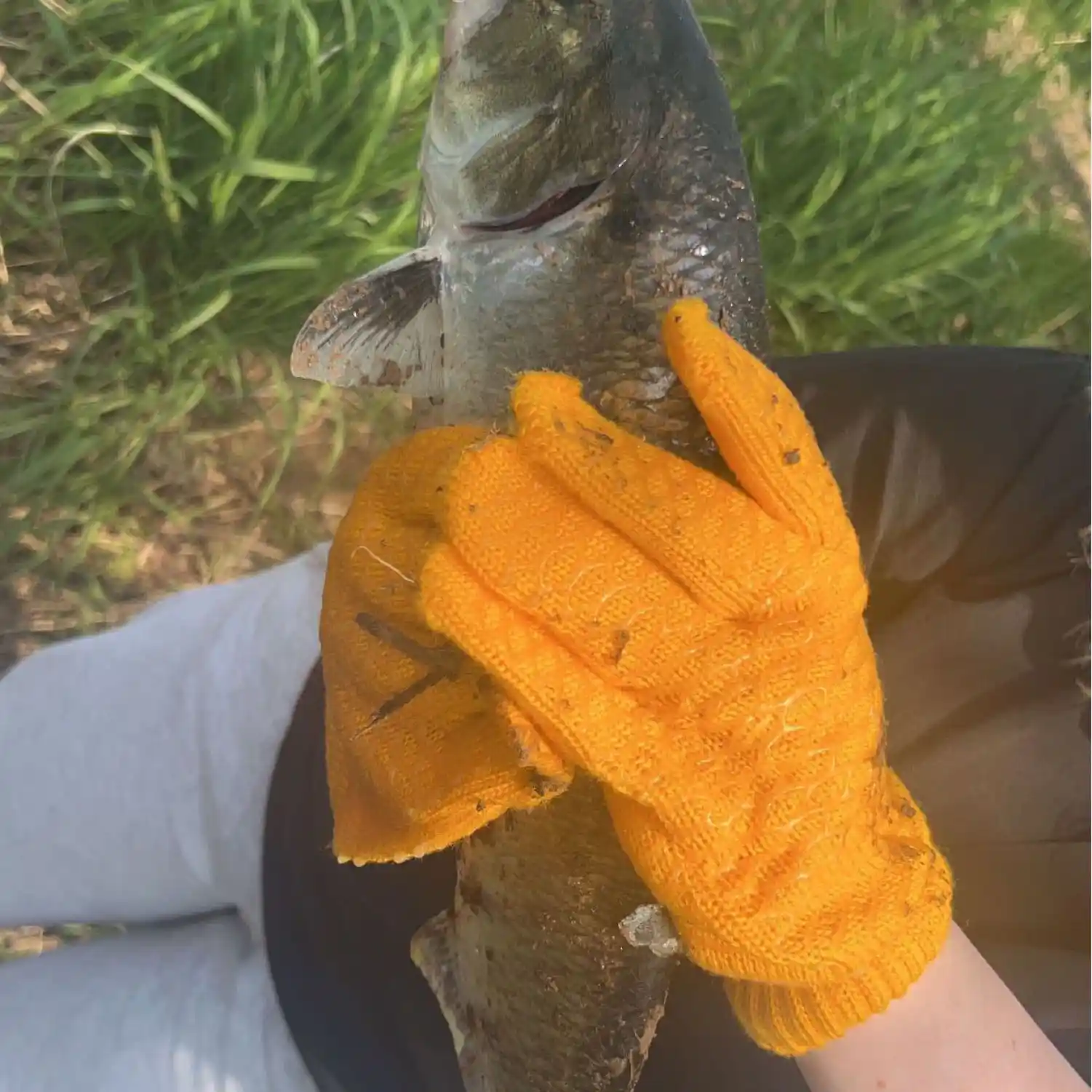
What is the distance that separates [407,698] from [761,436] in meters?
0.30

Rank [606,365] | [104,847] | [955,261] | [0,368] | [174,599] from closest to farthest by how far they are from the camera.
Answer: [606,365], [104,847], [174,599], [0,368], [955,261]

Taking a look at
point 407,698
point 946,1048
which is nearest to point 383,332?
point 407,698

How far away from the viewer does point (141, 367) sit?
4.53ft

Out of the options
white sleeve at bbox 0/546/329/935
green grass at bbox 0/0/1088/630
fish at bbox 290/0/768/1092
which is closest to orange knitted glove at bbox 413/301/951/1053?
fish at bbox 290/0/768/1092

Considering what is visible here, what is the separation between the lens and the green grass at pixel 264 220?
128 centimetres

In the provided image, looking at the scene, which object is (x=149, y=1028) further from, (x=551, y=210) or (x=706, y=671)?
(x=551, y=210)

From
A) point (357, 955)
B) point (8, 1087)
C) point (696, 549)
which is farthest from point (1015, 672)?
point (8, 1087)

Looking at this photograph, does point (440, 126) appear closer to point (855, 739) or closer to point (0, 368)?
point (855, 739)

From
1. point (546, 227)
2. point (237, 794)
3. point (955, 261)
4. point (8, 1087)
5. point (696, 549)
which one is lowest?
point (8, 1087)

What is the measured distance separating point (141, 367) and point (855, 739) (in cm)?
117

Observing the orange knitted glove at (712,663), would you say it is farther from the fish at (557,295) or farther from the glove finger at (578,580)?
the fish at (557,295)

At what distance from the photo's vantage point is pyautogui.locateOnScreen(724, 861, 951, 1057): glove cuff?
59cm

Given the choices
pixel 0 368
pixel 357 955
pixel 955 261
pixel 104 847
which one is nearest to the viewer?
pixel 357 955

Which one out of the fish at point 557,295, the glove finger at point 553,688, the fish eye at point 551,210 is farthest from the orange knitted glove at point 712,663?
the fish eye at point 551,210
